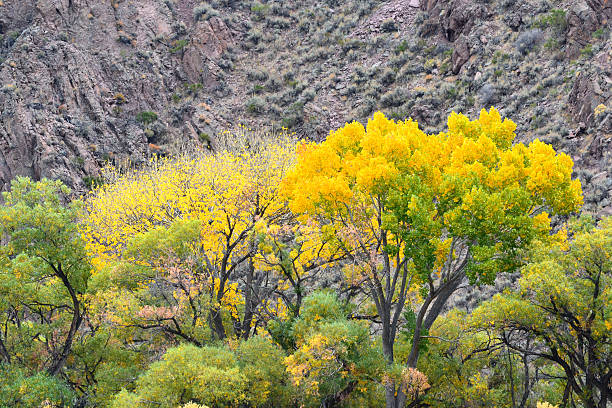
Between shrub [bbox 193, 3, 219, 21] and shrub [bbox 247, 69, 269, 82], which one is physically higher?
shrub [bbox 193, 3, 219, 21]

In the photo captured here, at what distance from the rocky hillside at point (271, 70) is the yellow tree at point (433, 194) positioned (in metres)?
16.0

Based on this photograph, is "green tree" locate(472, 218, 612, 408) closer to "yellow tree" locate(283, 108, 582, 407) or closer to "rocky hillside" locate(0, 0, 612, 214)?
"yellow tree" locate(283, 108, 582, 407)

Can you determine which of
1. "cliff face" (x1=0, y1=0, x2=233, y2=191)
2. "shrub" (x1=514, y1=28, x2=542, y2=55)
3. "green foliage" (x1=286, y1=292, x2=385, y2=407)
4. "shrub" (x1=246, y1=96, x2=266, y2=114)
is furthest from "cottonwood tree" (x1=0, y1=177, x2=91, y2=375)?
"shrub" (x1=514, y1=28, x2=542, y2=55)

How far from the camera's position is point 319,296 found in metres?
15.3

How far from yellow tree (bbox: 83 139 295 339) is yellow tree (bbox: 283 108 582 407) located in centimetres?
298

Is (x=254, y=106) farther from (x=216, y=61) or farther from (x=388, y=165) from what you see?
(x=388, y=165)

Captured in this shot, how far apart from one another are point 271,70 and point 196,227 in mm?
35119

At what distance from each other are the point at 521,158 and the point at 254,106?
115 feet

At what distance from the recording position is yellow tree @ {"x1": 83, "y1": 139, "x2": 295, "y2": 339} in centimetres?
1631

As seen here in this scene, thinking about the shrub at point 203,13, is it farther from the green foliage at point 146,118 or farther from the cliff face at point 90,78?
the green foliage at point 146,118

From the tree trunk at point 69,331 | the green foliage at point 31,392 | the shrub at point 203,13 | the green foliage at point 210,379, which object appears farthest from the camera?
the shrub at point 203,13

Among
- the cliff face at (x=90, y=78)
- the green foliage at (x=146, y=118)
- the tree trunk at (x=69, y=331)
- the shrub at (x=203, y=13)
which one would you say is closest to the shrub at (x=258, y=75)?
the cliff face at (x=90, y=78)

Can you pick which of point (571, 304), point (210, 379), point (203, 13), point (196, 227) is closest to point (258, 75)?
point (203, 13)

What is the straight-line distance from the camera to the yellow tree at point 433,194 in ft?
41.1
